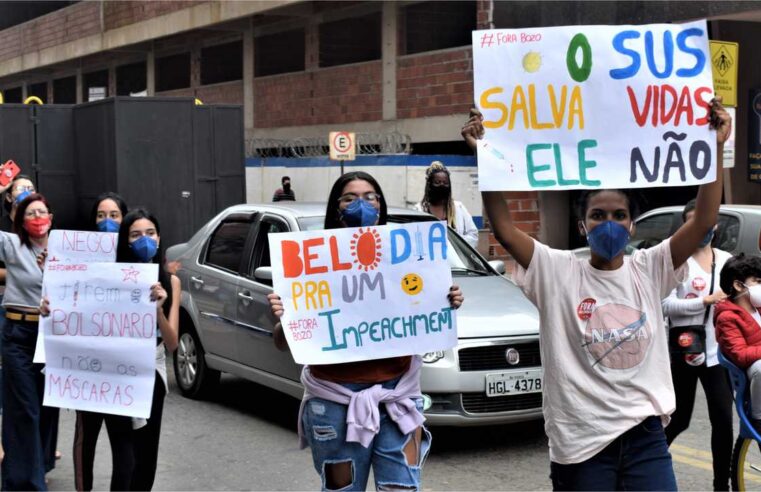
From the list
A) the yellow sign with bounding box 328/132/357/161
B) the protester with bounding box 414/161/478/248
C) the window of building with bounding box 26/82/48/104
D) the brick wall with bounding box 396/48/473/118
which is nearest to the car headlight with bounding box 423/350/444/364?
the protester with bounding box 414/161/478/248

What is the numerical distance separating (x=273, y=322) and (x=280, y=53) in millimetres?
22395

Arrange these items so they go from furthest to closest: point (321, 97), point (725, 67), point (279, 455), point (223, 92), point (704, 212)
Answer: point (223, 92) < point (321, 97) < point (725, 67) < point (279, 455) < point (704, 212)

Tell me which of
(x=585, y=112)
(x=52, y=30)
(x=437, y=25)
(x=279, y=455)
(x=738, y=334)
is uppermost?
(x=52, y=30)

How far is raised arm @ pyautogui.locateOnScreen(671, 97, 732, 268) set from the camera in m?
3.79

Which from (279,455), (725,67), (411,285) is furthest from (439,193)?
(725,67)

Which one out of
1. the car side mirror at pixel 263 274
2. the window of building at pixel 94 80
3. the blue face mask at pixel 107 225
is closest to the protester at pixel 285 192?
the window of building at pixel 94 80

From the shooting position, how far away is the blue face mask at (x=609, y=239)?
3725 mm

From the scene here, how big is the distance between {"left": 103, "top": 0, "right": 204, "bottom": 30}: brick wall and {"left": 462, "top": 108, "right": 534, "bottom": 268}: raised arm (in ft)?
90.9

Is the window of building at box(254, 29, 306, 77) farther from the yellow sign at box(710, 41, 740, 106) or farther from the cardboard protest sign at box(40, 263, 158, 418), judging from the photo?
the cardboard protest sign at box(40, 263, 158, 418)

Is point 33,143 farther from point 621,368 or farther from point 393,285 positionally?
point 621,368

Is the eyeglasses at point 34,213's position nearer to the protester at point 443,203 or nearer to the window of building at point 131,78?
the protester at point 443,203

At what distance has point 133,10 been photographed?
112 ft

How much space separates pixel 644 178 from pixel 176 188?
379 inches

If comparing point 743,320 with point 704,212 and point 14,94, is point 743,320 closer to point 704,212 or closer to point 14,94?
point 704,212
